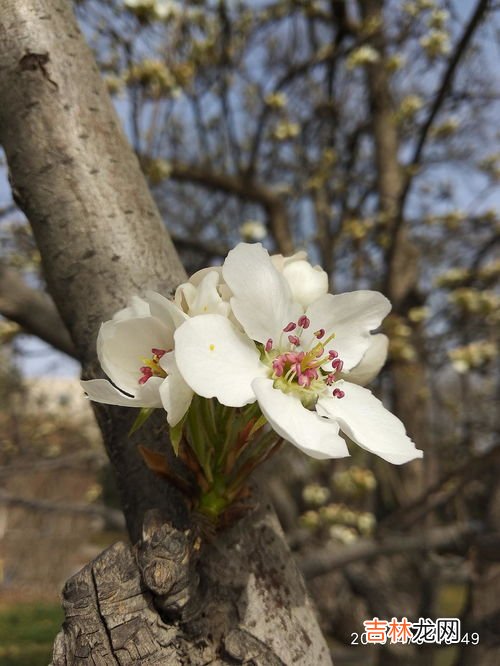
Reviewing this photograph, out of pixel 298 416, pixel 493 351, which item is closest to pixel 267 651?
pixel 298 416

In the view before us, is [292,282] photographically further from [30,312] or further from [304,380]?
[30,312]

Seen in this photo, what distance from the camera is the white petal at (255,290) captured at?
70 centimetres

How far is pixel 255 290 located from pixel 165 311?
0.40ft

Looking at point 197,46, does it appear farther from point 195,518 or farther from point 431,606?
point 431,606

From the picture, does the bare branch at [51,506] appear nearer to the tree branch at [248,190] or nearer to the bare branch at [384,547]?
the bare branch at [384,547]

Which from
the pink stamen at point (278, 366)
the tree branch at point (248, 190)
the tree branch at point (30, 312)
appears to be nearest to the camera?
the pink stamen at point (278, 366)

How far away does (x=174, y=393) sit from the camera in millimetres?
647

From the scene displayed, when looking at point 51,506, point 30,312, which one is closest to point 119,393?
point 30,312

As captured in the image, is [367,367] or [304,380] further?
[367,367]

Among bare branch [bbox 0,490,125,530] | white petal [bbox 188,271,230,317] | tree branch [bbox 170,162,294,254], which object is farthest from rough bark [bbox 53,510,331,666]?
tree branch [bbox 170,162,294,254]

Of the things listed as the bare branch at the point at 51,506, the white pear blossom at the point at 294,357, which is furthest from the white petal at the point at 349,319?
the bare branch at the point at 51,506

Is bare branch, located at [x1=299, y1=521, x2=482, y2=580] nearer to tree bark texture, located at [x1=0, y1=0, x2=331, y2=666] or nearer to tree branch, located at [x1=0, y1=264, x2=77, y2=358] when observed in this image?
tree branch, located at [x1=0, y1=264, x2=77, y2=358]

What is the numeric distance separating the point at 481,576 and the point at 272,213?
2.87 m

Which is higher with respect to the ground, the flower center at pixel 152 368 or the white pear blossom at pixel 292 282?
the white pear blossom at pixel 292 282
